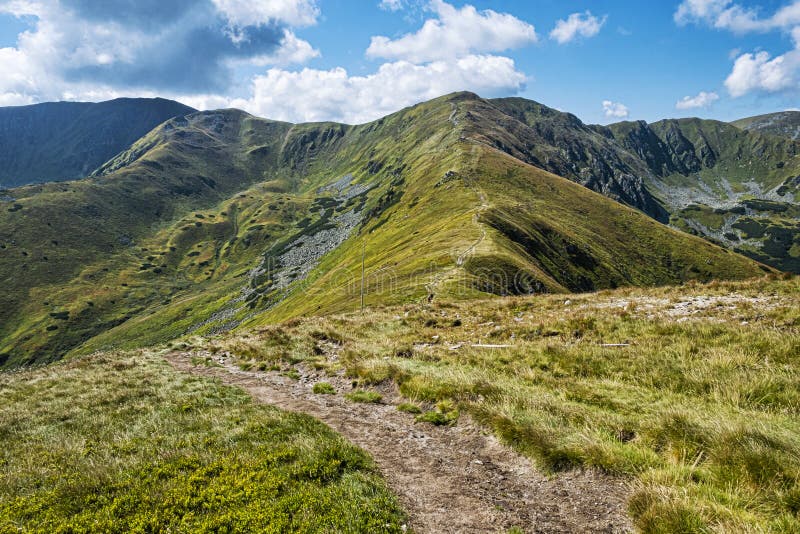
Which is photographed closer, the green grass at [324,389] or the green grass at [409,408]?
the green grass at [409,408]

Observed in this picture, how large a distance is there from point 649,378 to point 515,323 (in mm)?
12050

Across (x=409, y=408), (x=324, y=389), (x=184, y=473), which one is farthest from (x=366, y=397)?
(x=184, y=473)

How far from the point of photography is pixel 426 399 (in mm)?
14766

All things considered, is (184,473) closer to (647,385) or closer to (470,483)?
(470,483)

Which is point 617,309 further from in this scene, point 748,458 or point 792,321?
point 748,458

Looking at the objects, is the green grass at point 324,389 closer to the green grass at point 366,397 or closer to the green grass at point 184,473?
the green grass at point 366,397

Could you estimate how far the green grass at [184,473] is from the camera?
25.5 feet

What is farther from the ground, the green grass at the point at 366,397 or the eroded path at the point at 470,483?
the eroded path at the point at 470,483

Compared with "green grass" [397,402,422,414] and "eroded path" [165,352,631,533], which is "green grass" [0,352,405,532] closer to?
"eroded path" [165,352,631,533]

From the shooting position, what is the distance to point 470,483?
9.20 m

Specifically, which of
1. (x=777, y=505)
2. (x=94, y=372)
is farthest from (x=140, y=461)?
(x=94, y=372)

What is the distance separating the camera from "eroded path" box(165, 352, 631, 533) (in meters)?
7.66

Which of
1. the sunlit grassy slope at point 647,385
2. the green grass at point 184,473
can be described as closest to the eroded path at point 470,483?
the sunlit grassy slope at point 647,385

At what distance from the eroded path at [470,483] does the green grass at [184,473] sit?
843mm
